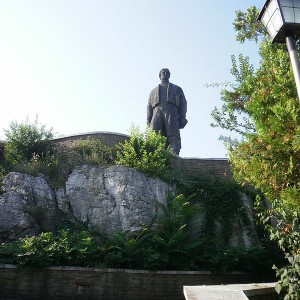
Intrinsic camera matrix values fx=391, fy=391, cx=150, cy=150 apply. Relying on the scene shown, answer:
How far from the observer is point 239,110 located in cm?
738

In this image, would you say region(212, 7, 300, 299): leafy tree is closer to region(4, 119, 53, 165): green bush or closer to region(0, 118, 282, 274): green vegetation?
region(0, 118, 282, 274): green vegetation

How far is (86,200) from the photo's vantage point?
468 inches

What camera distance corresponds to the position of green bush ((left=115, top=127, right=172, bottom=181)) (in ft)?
41.7

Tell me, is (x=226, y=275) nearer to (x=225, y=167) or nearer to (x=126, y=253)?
(x=126, y=253)

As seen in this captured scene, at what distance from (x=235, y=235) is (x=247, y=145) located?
273 inches

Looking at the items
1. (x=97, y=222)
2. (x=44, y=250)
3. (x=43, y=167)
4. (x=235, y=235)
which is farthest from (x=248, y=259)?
(x=43, y=167)

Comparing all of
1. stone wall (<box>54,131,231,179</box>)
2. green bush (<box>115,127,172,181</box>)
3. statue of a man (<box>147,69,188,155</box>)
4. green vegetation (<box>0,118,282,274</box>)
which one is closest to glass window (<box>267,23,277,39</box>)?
green vegetation (<box>0,118,282,274</box>)

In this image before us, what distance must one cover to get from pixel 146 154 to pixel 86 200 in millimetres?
2600

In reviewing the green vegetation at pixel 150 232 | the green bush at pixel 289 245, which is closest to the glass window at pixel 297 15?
the green bush at pixel 289 245

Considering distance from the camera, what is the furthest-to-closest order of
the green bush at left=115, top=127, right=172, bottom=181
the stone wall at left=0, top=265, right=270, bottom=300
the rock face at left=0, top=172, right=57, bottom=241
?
the green bush at left=115, top=127, right=172, bottom=181 < the rock face at left=0, top=172, right=57, bottom=241 < the stone wall at left=0, top=265, right=270, bottom=300

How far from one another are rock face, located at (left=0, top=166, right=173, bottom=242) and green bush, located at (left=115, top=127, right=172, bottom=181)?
34 cm

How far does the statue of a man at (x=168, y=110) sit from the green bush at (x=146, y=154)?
1818 millimetres

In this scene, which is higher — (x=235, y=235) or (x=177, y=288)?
(x=235, y=235)

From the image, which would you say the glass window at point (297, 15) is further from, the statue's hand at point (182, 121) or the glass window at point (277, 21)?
the statue's hand at point (182, 121)
